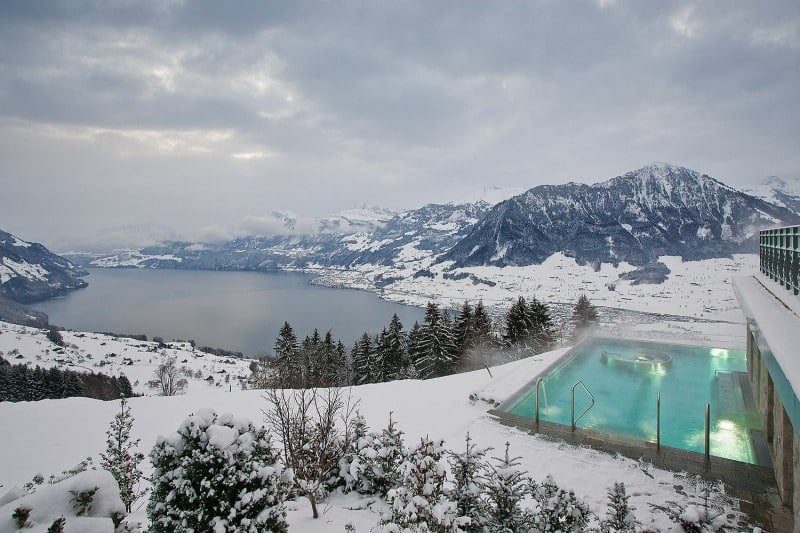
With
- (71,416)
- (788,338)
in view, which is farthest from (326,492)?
(71,416)

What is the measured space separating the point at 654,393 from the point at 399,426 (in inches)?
446

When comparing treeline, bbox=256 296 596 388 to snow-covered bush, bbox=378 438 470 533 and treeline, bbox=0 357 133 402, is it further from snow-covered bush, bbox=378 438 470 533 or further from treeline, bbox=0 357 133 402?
treeline, bbox=0 357 133 402

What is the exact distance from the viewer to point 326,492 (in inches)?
307

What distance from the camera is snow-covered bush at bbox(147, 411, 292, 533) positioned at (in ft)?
13.7

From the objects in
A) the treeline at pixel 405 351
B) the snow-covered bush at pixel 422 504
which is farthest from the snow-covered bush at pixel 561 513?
the treeline at pixel 405 351

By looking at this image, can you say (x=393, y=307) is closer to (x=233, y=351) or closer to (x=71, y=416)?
(x=233, y=351)

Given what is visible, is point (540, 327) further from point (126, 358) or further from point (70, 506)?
point (126, 358)

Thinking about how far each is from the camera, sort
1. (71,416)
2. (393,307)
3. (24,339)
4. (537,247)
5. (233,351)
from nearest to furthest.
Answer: (71,416)
(233,351)
(24,339)
(393,307)
(537,247)

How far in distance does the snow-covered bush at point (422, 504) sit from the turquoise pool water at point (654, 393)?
343 inches

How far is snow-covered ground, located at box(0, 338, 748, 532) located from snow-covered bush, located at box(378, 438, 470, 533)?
1.73 meters

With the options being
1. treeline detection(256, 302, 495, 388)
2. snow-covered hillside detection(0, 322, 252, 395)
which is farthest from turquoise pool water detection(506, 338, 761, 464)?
snow-covered hillside detection(0, 322, 252, 395)

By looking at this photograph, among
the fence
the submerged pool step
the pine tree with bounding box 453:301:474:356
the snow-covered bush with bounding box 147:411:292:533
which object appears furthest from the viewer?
the pine tree with bounding box 453:301:474:356

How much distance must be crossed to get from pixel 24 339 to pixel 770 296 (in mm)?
137949

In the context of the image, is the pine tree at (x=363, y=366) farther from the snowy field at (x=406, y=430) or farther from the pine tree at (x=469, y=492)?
the pine tree at (x=469, y=492)
